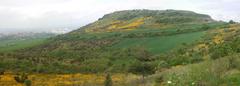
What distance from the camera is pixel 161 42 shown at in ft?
251

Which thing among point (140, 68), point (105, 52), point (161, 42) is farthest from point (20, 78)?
point (161, 42)

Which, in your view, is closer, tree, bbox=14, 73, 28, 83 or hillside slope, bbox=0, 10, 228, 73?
tree, bbox=14, 73, 28, 83

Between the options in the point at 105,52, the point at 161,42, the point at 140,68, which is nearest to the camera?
the point at 140,68

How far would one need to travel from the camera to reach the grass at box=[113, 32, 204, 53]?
71250 millimetres

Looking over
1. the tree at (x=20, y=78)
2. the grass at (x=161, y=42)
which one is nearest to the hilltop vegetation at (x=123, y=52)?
the grass at (x=161, y=42)

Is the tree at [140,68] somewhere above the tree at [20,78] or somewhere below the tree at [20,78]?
below

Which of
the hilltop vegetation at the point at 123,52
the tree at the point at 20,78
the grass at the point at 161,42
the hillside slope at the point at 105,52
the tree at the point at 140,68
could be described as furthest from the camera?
the grass at the point at 161,42

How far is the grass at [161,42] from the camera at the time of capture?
71.2 m

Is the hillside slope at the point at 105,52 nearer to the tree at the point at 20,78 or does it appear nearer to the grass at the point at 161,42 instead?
the grass at the point at 161,42

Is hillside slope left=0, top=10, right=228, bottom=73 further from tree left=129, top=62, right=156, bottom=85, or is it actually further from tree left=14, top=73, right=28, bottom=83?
tree left=14, top=73, right=28, bottom=83

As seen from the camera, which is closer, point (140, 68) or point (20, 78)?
point (20, 78)

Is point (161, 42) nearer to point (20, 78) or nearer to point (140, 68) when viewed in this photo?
point (140, 68)

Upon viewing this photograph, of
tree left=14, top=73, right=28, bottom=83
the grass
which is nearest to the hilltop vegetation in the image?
the grass

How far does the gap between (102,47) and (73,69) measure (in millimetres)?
22245
